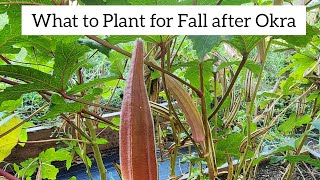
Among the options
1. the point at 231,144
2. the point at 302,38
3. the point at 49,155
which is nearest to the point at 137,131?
the point at 302,38

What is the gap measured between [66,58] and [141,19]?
10 centimetres

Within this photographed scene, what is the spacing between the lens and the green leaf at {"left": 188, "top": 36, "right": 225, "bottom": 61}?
0.33m

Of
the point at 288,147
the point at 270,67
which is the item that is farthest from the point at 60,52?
the point at 270,67

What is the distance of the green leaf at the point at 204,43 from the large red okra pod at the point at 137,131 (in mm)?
81

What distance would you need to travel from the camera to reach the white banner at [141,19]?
13.5 inches

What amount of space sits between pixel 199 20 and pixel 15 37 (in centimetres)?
20

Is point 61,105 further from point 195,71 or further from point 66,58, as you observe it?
point 195,71

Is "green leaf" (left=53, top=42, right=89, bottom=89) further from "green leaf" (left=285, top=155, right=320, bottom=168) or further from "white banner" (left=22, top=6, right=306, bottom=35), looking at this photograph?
"green leaf" (left=285, top=155, right=320, bottom=168)

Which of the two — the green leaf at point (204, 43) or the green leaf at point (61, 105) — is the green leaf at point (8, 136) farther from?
the green leaf at point (204, 43)

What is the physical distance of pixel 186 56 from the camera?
2.98ft

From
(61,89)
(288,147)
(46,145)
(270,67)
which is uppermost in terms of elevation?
(270,67)

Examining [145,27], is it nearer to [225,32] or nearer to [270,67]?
[225,32]

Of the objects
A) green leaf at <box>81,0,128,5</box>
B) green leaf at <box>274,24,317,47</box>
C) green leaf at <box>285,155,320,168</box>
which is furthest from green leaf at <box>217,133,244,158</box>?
green leaf at <box>81,0,128,5</box>

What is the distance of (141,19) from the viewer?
1.14 ft
